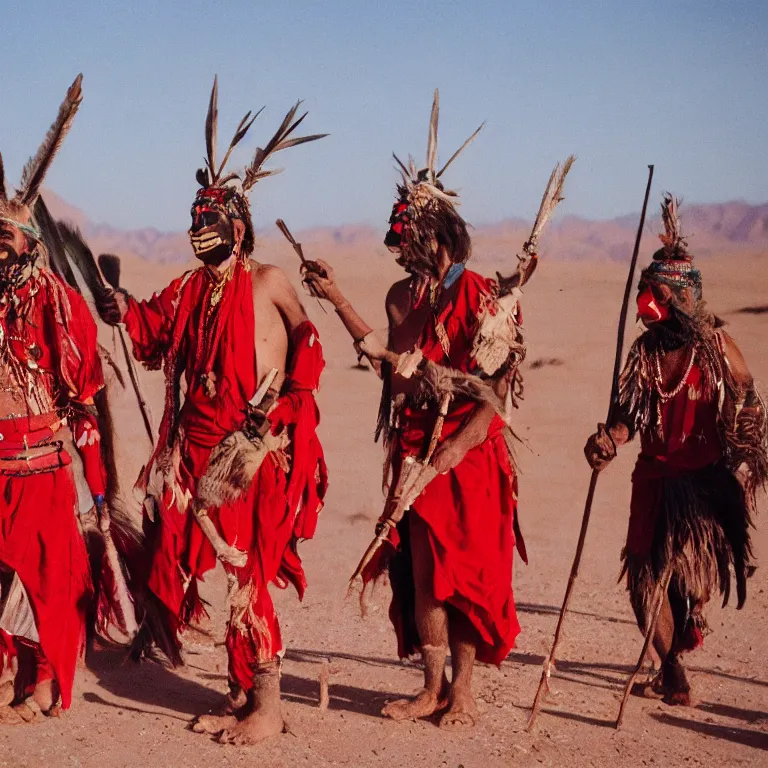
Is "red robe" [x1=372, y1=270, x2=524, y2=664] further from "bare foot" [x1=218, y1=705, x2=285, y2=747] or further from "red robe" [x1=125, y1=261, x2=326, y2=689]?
"bare foot" [x1=218, y1=705, x2=285, y2=747]

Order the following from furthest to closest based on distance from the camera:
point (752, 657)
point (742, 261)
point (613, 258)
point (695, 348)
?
point (613, 258) → point (742, 261) → point (752, 657) → point (695, 348)

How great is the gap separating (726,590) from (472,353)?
1.87 metres

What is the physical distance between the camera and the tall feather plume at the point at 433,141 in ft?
17.8

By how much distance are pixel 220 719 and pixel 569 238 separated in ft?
128

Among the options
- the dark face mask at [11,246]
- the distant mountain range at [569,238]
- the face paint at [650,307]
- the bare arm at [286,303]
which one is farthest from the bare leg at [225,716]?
the distant mountain range at [569,238]

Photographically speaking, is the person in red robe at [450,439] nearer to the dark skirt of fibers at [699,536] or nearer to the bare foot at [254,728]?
the bare foot at [254,728]

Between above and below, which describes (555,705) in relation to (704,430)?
below

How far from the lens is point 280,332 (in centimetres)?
517

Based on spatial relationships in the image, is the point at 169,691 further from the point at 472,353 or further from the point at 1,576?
the point at 472,353

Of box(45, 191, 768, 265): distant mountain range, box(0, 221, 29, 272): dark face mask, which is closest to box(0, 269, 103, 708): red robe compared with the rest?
box(0, 221, 29, 272): dark face mask

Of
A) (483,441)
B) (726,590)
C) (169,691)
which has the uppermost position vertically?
(483,441)

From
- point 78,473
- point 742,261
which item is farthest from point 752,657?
point 742,261

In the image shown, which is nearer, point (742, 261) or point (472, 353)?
point (472, 353)

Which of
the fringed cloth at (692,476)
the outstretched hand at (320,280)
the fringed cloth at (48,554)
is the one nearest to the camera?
the outstretched hand at (320,280)
